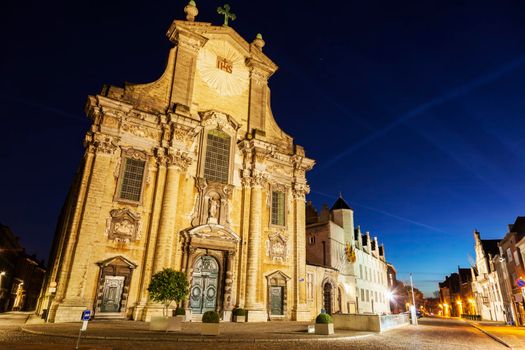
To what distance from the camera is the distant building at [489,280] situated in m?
48.5

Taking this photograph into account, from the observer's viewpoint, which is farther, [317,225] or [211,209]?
[317,225]

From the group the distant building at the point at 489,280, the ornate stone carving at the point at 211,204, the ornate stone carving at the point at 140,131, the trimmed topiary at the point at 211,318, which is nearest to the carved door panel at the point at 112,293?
the ornate stone carving at the point at 211,204

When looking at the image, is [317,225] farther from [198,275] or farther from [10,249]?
[10,249]

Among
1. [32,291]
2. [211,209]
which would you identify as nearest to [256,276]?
[211,209]

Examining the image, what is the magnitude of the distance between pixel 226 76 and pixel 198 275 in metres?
16.3

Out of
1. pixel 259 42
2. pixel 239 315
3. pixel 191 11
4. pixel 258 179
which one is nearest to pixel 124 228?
pixel 239 315

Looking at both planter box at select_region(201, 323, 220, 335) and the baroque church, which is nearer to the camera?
planter box at select_region(201, 323, 220, 335)

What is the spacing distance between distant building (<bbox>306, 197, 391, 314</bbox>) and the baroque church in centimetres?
627

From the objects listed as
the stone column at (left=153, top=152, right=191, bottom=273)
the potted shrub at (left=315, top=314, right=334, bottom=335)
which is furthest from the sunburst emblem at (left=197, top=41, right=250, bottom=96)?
the potted shrub at (left=315, top=314, right=334, bottom=335)

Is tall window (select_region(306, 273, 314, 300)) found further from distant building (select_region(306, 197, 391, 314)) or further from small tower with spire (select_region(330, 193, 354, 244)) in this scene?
small tower with spire (select_region(330, 193, 354, 244))

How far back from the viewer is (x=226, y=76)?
1121 inches

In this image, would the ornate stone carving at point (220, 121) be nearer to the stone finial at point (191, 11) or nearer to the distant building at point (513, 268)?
the stone finial at point (191, 11)

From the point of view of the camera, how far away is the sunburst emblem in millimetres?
27453

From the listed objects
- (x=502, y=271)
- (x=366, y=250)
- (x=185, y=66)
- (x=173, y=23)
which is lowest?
(x=502, y=271)
